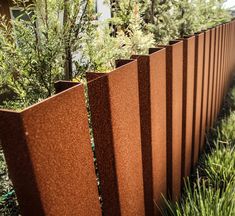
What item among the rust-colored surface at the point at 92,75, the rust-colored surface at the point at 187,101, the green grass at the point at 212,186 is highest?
the rust-colored surface at the point at 92,75

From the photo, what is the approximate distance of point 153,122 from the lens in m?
1.60

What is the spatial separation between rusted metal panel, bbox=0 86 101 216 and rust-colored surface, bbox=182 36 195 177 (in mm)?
1417

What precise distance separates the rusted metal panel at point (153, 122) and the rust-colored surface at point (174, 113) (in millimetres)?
129

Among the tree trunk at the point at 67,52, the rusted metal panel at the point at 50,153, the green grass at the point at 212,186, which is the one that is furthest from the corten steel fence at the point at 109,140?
the tree trunk at the point at 67,52

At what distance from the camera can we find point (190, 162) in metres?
2.72

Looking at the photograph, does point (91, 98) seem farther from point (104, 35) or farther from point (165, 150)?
point (104, 35)

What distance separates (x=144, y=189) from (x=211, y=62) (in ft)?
7.47

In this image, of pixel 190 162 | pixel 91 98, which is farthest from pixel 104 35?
pixel 91 98

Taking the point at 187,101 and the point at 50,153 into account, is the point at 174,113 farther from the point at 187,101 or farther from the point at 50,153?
the point at 50,153

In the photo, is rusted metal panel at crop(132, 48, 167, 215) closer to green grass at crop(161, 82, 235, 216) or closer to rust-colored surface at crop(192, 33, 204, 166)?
green grass at crop(161, 82, 235, 216)

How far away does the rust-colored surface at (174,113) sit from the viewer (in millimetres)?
1874

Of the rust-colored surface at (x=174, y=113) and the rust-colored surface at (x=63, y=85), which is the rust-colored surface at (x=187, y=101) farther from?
the rust-colored surface at (x=63, y=85)

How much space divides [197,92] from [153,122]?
4.21 feet

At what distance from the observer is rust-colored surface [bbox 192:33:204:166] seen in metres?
2.62
